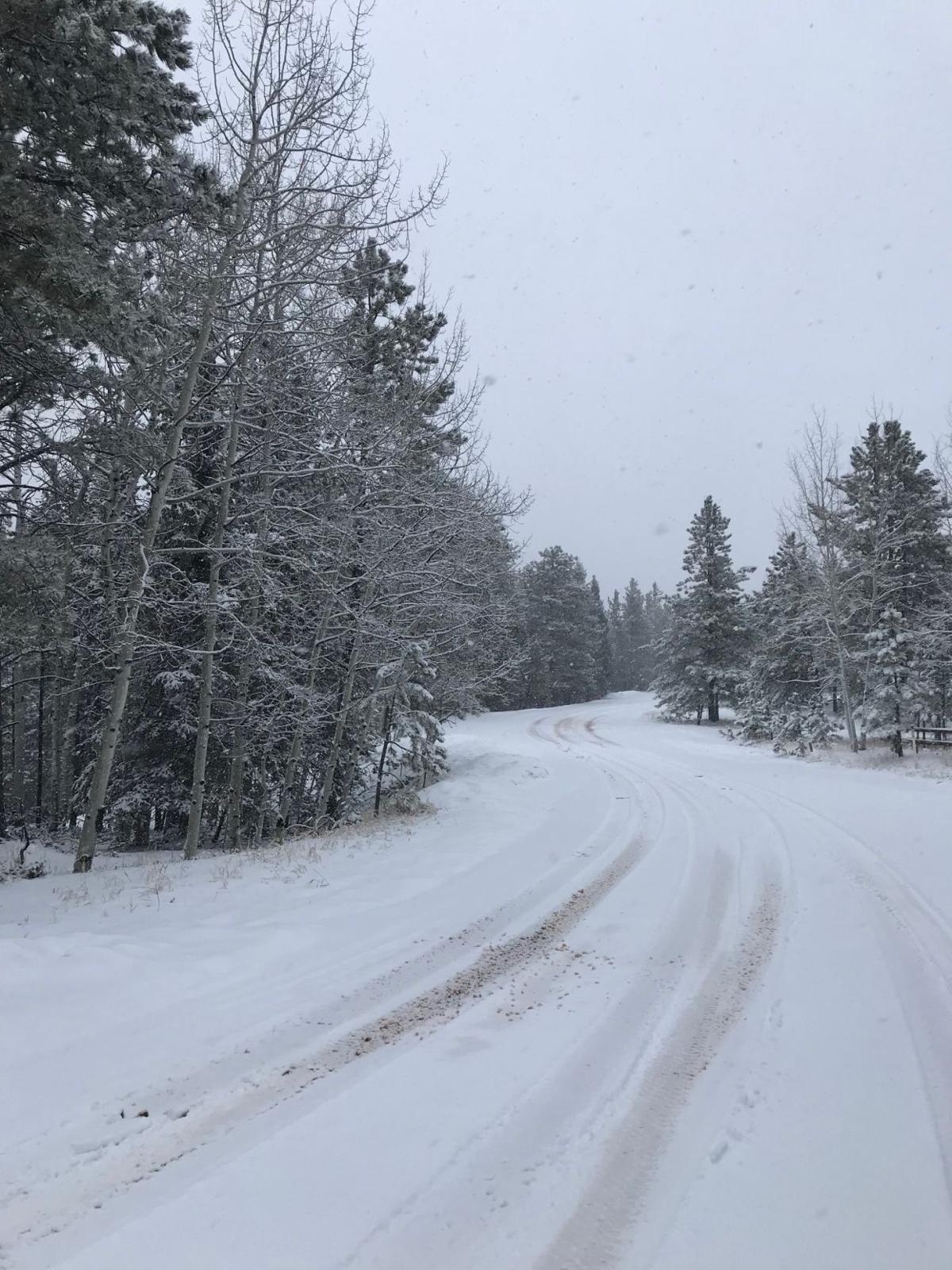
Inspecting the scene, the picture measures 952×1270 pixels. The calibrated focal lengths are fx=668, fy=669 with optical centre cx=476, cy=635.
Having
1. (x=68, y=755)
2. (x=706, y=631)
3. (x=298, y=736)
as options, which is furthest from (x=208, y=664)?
(x=706, y=631)

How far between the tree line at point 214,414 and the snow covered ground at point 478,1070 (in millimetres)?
3917

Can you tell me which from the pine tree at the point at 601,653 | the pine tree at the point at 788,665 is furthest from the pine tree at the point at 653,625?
the pine tree at the point at 788,665

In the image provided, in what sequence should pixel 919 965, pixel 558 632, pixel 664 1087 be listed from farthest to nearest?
pixel 558 632, pixel 919 965, pixel 664 1087

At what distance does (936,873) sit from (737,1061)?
5.34m

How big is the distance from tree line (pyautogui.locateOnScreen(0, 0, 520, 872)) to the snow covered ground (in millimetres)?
3917

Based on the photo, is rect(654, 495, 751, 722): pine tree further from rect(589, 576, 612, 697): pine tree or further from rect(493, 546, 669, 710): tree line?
rect(589, 576, 612, 697): pine tree

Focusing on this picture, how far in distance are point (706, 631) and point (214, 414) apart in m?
38.5

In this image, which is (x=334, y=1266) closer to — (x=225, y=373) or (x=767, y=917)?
(x=767, y=917)

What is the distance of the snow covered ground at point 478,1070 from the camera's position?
2.54 metres

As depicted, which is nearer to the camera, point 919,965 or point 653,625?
point 919,965

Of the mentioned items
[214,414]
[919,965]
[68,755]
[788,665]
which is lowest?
[68,755]

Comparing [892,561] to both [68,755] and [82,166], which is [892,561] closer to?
[82,166]

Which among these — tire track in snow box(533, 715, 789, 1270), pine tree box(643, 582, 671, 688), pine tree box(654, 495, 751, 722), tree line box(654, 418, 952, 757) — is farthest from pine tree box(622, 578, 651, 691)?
tire track in snow box(533, 715, 789, 1270)

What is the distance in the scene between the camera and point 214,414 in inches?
383
